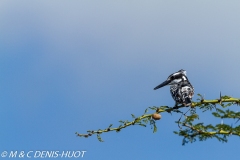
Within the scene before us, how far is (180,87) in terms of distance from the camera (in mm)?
7797

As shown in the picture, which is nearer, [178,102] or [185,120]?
[185,120]

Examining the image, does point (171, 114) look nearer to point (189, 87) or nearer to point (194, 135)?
point (194, 135)

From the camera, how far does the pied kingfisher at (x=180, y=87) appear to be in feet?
23.2

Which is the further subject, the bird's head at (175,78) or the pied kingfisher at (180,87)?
the bird's head at (175,78)

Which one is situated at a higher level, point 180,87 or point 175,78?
point 175,78

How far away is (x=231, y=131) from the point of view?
5902mm

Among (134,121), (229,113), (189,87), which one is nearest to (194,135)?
(229,113)

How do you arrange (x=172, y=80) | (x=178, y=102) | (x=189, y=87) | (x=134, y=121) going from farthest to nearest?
1. (x=172, y=80)
2. (x=189, y=87)
3. (x=178, y=102)
4. (x=134, y=121)

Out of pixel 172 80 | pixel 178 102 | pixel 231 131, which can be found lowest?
pixel 231 131

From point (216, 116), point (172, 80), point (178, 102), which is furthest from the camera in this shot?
point (172, 80)

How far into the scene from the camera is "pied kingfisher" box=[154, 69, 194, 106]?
23.2 feet

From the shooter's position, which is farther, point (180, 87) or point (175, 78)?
point (175, 78)

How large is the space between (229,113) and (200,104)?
24.7 inches

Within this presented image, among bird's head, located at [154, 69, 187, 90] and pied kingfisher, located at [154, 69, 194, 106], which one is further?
bird's head, located at [154, 69, 187, 90]
